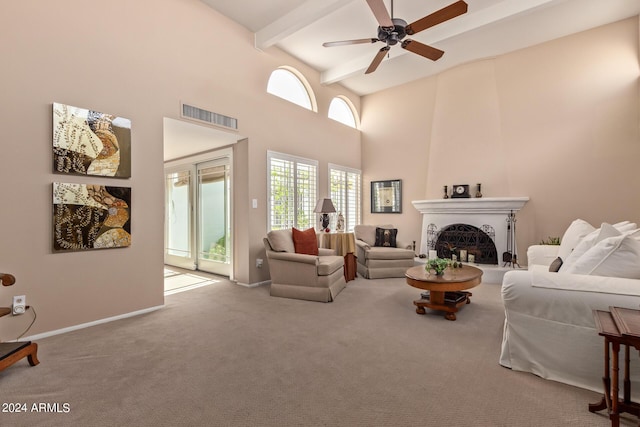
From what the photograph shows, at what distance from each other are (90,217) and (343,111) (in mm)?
5415

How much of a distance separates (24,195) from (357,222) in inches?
221

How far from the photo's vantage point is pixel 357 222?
7.02m

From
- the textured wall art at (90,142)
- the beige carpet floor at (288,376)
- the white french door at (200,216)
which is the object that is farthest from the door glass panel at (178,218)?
the beige carpet floor at (288,376)

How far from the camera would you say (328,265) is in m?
3.87

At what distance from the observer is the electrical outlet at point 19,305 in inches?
104

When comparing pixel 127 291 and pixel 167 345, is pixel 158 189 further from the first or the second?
pixel 167 345

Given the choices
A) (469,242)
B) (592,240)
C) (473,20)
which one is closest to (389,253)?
(469,242)

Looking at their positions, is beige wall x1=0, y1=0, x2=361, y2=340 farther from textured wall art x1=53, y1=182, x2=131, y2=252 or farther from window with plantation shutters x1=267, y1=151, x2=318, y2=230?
window with plantation shutters x1=267, y1=151, x2=318, y2=230

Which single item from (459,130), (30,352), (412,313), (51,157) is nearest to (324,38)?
(459,130)

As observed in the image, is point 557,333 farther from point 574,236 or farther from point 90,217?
point 90,217

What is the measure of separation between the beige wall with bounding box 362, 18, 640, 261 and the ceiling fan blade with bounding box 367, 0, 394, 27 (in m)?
3.37

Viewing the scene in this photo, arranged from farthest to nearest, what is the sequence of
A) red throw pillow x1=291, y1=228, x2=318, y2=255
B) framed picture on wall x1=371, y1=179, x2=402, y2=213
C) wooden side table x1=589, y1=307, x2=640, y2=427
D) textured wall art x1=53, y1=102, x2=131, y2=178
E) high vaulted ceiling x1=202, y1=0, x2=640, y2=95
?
framed picture on wall x1=371, y1=179, x2=402, y2=213 < red throw pillow x1=291, y1=228, x2=318, y2=255 < high vaulted ceiling x1=202, y1=0, x2=640, y2=95 < textured wall art x1=53, y1=102, x2=131, y2=178 < wooden side table x1=589, y1=307, x2=640, y2=427

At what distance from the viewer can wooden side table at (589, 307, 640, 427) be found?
1.40m

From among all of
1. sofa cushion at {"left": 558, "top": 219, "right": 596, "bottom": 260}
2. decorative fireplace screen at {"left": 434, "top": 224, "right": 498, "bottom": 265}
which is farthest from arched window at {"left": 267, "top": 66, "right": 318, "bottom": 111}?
sofa cushion at {"left": 558, "top": 219, "right": 596, "bottom": 260}
